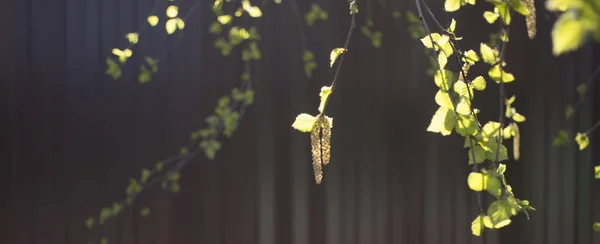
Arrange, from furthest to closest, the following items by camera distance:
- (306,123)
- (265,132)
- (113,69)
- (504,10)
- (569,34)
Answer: (265,132) → (113,69) → (306,123) → (504,10) → (569,34)

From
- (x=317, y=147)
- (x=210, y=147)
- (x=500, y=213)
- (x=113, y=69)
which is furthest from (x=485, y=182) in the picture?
(x=113, y=69)

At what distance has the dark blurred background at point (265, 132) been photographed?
191 centimetres

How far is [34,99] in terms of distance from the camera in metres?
1.92

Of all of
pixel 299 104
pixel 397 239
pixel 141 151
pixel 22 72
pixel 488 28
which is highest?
pixel 488 28

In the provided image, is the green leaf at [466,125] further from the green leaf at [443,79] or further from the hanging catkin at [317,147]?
the hanging catkin at [317,147]

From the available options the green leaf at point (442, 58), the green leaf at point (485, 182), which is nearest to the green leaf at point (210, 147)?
the green leaf at point (442, 58)

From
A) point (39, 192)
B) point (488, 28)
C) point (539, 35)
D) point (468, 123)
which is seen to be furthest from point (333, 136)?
point (468, 123)

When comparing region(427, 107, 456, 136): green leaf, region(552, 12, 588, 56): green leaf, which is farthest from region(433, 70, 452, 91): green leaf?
region(552, 12, 588, 56): green leaf

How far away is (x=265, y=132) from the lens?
1.92m

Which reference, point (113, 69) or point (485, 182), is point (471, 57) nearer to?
point (485, 182)

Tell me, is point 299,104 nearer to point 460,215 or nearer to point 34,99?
point 460,215

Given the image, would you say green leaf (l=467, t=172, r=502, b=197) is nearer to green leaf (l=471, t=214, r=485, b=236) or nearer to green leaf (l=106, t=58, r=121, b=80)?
green leaf (l=471, t=214, r=485, b=236)

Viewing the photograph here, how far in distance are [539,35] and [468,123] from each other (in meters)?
1.43

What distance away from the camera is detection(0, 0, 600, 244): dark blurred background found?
1906 mm
